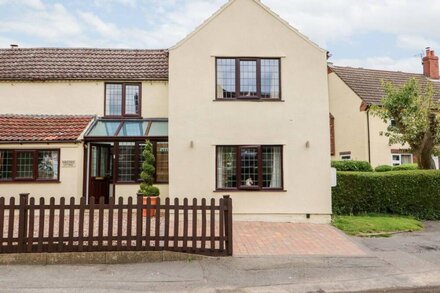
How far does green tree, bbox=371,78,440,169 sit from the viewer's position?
14.7 meters

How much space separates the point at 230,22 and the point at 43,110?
30.6 ft

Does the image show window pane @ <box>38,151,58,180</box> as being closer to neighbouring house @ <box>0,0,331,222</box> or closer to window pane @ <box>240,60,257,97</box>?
neighbouring house @ <box>0,0,331,222</box>

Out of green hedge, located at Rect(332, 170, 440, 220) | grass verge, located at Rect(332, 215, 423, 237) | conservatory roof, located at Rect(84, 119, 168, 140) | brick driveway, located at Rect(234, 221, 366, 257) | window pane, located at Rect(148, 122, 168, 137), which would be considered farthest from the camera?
window pane, located at Rect(148, 122, 168, 137)

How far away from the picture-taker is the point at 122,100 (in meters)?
15.9

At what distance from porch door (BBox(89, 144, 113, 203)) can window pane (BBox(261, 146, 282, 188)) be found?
724cm

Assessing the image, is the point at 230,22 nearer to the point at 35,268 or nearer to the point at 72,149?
the point at 72,149

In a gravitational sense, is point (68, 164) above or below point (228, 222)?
above

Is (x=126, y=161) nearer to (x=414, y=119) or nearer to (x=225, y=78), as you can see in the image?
(x=225, y=78)

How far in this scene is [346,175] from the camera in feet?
45.1

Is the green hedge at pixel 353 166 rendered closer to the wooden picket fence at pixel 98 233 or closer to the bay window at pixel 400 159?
the bay window at pixel 400 159

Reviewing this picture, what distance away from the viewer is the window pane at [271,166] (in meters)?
13.0

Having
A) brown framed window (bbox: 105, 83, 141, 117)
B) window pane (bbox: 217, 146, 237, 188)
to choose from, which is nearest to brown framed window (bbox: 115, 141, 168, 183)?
brown framed window (bbox: 105, 83, 141, 117)

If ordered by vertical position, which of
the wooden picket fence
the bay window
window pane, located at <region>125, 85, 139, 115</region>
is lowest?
the wooden picket fence

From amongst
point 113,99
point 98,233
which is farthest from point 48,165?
point 98,233
